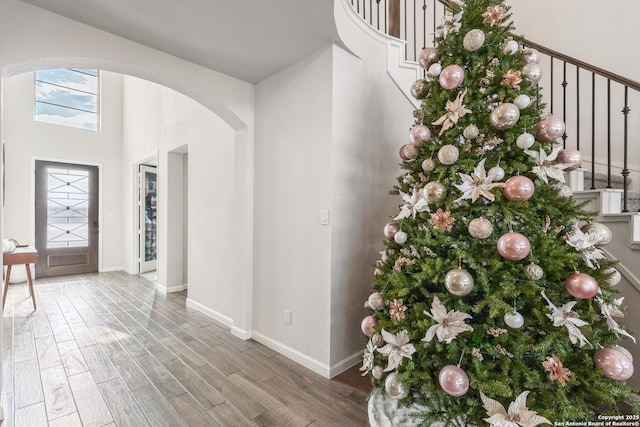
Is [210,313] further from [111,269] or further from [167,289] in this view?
[111,269]

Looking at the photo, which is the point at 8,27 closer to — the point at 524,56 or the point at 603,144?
the point at 524,56

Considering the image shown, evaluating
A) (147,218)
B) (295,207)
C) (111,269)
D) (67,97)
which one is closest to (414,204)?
(295,207)

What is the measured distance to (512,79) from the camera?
1.39 metres

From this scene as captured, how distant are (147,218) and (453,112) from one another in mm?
6152

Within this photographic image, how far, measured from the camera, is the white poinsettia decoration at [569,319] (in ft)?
3.88

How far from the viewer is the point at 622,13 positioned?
2.89m

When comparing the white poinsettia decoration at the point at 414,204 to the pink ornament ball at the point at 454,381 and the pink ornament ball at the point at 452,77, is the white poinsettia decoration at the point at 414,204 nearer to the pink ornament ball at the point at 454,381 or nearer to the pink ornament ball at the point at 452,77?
the pink ornament ball at the point at 452,77

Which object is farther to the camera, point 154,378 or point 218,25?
point 154,378

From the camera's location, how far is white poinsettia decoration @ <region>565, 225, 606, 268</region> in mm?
1292

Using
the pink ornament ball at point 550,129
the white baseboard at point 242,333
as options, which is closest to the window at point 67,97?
the white baseboard at point 242,333

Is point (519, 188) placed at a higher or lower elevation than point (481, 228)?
higher

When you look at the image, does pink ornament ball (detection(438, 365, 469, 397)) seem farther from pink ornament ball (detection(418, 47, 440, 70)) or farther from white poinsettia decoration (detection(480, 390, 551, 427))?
pink ornament ball (detection(418, 47, 440, 70))

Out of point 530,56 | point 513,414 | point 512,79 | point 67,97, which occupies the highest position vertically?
point 67,97

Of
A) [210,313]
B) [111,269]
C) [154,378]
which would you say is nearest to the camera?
[154,378]
